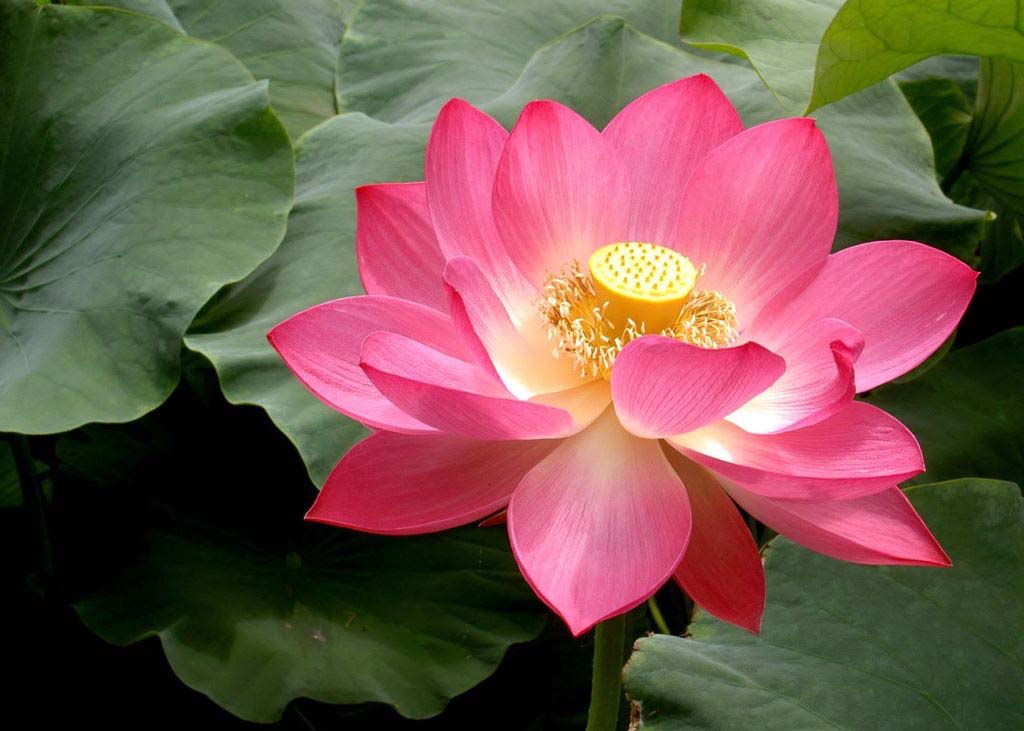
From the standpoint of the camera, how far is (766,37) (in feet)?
2.83

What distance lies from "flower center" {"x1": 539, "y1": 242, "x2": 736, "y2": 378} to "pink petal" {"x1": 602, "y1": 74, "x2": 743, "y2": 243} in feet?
0.13

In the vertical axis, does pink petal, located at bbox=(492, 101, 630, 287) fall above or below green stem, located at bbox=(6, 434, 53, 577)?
above

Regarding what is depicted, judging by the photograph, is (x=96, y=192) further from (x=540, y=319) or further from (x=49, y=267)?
(x=540, y=319)

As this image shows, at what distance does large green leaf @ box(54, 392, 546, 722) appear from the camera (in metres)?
0.83

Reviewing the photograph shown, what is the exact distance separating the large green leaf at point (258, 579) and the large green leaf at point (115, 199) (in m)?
0.17

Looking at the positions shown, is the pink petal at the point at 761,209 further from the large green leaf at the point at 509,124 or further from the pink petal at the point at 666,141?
the large green leaf at the point at 509,124

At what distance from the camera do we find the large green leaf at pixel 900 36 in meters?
0.69

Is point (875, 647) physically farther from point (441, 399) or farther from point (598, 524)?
point (441, 399)

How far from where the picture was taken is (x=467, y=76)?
110 cm

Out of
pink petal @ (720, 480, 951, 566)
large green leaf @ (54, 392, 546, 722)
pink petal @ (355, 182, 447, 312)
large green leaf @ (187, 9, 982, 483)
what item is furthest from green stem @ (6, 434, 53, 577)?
pink petal @ (720, 480, 951, 566)

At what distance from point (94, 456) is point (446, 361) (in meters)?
0.57

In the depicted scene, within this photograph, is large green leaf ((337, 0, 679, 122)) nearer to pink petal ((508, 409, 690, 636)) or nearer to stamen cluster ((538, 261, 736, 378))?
stamen cluster ((538, 261, 736, 378))

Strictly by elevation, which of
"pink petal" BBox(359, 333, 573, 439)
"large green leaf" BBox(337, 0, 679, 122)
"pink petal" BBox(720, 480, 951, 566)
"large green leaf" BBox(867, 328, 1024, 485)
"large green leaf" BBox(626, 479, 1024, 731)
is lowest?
"large green leaf" BBox(867, 328, 1024, 485)

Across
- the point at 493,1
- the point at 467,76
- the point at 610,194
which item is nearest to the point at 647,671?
the point at 610,194
